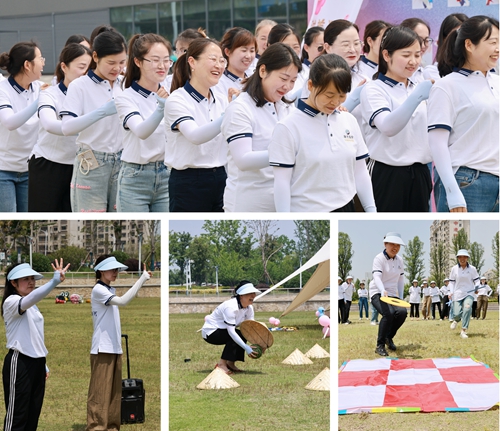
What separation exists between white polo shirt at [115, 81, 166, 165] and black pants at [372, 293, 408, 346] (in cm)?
182

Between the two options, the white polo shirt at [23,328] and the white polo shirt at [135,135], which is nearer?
the white polo shirt at [23,328]

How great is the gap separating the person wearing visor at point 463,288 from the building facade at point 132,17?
1733 cm

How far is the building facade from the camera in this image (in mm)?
21344

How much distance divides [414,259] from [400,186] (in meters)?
1.05

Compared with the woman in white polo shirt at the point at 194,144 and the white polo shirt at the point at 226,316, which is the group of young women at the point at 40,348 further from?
the woman in white polo shirt at the point at 194,144

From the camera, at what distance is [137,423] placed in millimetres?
3504

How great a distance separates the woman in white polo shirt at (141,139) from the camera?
4785mm

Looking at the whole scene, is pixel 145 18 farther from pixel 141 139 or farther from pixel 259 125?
pixel 259 125

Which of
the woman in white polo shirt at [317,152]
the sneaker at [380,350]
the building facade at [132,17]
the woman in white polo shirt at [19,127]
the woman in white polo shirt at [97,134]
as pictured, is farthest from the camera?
the building facade at [132,17]

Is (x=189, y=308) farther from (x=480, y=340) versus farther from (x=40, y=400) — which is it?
(x=480, y=340)

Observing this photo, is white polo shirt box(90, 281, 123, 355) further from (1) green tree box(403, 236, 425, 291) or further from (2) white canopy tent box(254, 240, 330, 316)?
(1) green tree box(403, 236, 425, 291)

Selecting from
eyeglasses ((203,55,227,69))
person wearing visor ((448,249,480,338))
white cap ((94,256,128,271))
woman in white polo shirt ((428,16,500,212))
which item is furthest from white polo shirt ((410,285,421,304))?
eyeglasses ((203,55,227,69))

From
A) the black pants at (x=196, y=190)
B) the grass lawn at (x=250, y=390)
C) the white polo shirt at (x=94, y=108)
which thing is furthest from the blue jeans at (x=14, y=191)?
the grass lawn at (x=250, y=390)

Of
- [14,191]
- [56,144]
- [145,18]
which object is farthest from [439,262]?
[145,18]
